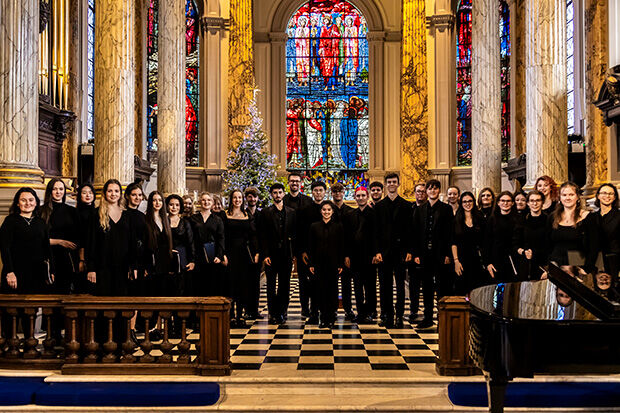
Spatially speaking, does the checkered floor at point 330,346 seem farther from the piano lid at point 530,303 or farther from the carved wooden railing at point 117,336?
the piano lid at point 530,303

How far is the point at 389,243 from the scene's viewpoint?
8031mm

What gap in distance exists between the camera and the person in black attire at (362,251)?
8328 mm

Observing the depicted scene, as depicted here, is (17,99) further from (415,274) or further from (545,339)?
(545,339)

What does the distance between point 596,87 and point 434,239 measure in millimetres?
5905

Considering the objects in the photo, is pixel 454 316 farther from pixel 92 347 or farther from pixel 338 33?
pixel 338 33

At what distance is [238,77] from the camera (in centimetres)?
2020

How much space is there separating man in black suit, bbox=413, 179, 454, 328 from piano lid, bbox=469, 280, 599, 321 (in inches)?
93.3

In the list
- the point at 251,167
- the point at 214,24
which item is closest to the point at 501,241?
the point at 251,167

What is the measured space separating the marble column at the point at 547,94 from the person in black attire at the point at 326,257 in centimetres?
354

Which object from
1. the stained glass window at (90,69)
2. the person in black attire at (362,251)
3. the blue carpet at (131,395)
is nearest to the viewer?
the blue carpet at (131,395)

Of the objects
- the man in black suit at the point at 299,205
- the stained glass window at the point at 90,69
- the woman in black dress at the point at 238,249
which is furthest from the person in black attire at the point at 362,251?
the stained glass window at the point at 90,69

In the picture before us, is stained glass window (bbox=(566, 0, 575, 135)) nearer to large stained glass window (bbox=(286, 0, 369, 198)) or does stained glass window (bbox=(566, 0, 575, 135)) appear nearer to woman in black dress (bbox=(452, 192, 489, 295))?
woman in black dress (bbox=(452, 192, 489, 295))

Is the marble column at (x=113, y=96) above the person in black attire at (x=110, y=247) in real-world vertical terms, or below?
above

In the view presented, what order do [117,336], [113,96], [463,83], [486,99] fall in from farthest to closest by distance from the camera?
[463,83], [486,99], [113,96], [117,336]
